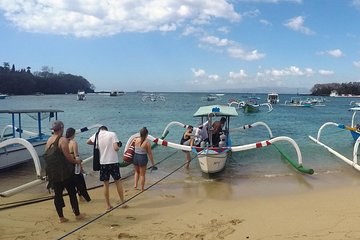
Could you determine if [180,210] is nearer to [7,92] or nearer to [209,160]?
[209,160]

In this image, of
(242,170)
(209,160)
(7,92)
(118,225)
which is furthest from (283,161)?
(7,92)

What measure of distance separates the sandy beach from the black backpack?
0.97 meters

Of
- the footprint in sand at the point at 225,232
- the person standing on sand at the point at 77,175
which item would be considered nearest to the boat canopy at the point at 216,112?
the person standing on sand at the point at 77,175

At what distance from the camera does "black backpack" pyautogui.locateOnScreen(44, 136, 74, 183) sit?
639 cm

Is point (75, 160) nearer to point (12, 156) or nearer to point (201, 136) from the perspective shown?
point (201, 136)

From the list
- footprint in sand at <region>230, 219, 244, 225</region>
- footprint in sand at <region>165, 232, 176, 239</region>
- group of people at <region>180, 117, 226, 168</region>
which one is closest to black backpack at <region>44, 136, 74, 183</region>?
footprint in sand at <region>165, 232, 176, 239</region>

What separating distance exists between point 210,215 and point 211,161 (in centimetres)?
348

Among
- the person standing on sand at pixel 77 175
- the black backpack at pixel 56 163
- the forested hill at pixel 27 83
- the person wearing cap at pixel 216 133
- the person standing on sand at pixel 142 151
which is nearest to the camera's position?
the black backpack at pixel 56 163

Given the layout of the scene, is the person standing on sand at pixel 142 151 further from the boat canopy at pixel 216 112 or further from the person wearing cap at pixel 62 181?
the boat canopy at pixel 216 112

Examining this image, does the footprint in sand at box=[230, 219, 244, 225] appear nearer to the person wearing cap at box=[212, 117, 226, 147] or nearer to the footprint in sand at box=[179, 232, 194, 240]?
the footprint in sand at box=[179, 232, 194, 240]

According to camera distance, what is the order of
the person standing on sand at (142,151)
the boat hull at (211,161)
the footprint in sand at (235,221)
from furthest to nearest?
the boat hull at (211,161), the person standing on sand at (142,151), the footprint in sand at (235,221)

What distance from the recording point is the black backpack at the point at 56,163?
6.39m

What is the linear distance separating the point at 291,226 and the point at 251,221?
77 centimetres

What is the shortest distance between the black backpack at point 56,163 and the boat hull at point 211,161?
16.9ft
